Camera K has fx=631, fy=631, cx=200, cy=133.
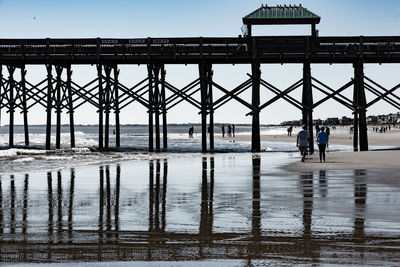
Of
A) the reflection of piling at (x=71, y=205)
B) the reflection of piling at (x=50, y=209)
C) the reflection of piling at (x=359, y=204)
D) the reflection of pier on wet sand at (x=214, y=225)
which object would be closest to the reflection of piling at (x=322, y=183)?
the reflection of pier on wet sand at (x=214, y=225)

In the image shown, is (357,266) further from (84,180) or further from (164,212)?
(84,180)

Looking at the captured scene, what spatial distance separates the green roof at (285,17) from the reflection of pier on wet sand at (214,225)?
1834 centimetres

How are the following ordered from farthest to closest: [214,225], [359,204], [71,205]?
[71,205]
[359,204]
[214,225]

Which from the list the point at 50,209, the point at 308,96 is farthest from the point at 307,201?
the point at 308,96

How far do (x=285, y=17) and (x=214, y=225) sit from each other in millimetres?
23942

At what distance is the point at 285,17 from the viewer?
98.8 ft

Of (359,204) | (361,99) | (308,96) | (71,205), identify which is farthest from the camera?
(361,99)

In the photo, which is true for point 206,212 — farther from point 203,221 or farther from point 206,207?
point 203,221

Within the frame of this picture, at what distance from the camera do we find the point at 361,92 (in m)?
29.0

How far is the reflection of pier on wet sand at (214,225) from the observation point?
5.84 m

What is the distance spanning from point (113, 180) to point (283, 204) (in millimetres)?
5615

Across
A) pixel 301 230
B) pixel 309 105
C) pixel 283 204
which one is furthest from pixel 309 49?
pixel 301 230

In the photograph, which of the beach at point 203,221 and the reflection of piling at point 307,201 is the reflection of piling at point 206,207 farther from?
the reflection of piling at point 307,201

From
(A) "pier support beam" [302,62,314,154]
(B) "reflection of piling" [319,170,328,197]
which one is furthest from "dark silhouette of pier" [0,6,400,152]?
(B) "reflection of piling" [319,170,328,197]
